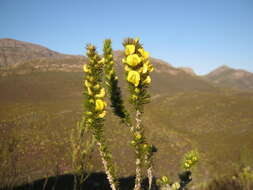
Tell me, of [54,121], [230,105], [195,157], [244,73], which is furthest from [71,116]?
[244,73]

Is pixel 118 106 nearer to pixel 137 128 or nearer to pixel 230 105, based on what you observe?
pixel 137 128

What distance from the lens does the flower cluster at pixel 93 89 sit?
2.31 meters

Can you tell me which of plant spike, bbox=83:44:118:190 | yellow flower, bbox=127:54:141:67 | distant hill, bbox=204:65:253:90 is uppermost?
yellow flower, bbox=127:54:141:67

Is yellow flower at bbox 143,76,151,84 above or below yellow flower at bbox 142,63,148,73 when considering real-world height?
below

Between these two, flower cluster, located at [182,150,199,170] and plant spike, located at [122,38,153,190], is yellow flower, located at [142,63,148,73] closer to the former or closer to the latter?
plant spike, located at [122,38,153,190]

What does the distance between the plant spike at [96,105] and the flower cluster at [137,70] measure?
1.12ft

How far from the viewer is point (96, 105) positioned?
89.9 inches

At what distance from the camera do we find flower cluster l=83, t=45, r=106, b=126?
2311 millimetres

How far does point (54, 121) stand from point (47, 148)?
816cm

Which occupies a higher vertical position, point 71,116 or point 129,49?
point 129,49

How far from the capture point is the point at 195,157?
3312mm

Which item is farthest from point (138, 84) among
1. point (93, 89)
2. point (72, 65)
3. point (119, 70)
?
point (72, 65)

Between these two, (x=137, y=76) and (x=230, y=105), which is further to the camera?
(x=230, y=105)

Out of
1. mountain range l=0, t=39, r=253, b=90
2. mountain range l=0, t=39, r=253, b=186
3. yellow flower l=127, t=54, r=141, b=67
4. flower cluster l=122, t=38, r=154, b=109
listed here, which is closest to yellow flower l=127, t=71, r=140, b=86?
flower cluster l=122, t=38, r=154, b=109
